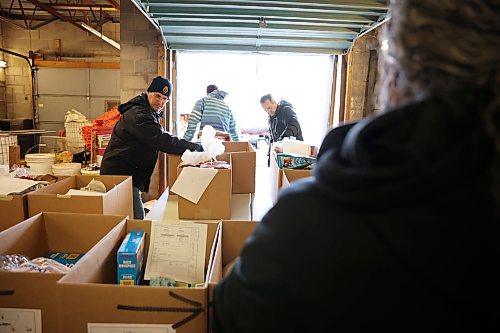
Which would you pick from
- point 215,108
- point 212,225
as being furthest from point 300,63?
point 212,225

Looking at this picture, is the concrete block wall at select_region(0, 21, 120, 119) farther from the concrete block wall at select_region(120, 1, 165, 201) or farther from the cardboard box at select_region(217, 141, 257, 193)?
the cardboard box at select_region(217, 141, 257, 193)

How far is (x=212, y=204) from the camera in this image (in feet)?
6.18

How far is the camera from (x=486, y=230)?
41 centimetres

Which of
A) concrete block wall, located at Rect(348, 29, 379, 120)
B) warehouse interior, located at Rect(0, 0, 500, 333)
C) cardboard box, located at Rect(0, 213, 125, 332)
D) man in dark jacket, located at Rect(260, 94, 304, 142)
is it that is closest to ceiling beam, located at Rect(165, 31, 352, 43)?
warehouse interior, located at Rect(0, 0, 500, 333)

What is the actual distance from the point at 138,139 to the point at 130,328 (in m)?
1.75

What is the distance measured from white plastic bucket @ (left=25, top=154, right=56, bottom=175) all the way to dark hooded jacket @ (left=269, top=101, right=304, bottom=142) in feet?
10.1

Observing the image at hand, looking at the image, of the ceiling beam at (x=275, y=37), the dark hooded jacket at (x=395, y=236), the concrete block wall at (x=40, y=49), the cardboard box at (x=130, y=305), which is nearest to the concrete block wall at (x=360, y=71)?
the ceiling beam at (x=275, y=37)

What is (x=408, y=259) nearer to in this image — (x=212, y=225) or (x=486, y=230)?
(x=486, y=230)

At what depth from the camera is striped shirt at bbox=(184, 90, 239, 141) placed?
3932 millimetres

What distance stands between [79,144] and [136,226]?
4566 millimetres

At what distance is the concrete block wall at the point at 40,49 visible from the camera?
7758 millimetres

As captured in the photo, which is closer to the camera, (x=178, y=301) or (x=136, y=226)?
(x=178, y=301)

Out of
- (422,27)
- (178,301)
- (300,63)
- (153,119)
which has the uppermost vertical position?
(300,63)

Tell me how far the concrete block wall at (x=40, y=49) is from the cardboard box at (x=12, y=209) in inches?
274
